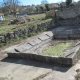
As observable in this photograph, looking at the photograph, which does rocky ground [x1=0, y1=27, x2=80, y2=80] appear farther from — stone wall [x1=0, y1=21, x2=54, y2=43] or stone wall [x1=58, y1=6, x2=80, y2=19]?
stone wall [x1=58, y1=6, x2=80, y2=19]

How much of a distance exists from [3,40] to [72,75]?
6684mm

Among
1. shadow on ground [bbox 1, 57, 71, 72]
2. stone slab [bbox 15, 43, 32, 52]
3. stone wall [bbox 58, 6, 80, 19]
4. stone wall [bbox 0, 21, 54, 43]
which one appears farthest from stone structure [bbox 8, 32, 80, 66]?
stone wall [bbox 58, 6, 80, 19]

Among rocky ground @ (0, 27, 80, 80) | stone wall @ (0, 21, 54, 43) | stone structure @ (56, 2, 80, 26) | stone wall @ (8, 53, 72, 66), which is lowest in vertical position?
rocky ground @ (0, 27, 80, 80)

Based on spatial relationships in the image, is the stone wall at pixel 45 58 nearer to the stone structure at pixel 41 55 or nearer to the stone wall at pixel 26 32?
the stone structure at pixel 41 55

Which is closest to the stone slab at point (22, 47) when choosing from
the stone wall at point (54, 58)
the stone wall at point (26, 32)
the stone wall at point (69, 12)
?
the stone wall at point (54, 58)

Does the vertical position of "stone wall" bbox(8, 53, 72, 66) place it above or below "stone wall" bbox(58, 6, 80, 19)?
below

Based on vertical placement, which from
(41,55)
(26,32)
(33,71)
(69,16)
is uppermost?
(69,16)

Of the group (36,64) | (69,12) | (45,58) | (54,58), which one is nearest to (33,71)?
(36,64)

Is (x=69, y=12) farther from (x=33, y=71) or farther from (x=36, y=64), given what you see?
(x=33, y=71)

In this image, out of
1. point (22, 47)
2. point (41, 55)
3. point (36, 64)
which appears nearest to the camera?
point (36, 64)

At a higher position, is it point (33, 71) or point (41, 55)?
point (41, 55)

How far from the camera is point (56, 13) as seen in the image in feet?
64.9

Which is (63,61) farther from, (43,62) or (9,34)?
(9,34)

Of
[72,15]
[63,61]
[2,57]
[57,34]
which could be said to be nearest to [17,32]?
[57,34]
